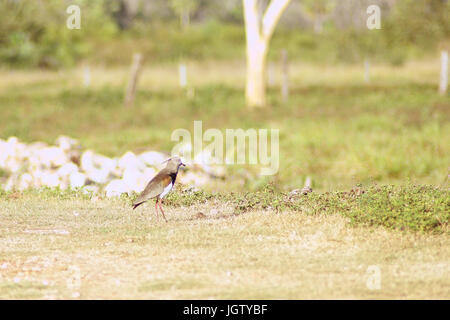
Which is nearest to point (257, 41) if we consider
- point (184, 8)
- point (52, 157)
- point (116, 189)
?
point (52, 157)

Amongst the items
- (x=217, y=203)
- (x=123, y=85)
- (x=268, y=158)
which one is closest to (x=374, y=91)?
(x=123, y=85)

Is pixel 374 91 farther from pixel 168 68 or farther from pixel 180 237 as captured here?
pixel 180 237

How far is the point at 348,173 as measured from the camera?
535 inches

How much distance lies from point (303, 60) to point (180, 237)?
2986 cm

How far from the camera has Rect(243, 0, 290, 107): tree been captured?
74.9ft

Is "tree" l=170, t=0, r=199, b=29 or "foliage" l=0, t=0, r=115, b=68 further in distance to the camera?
"tree" l=170, t=0, r=199, b=29

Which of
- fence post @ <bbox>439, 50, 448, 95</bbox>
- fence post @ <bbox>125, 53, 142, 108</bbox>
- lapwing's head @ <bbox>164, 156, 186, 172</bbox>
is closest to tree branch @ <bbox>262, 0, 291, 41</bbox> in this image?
fence post @ <bbox>125, 53, 142, 108</bbox>

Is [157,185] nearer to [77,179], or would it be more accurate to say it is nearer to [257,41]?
[77,179]

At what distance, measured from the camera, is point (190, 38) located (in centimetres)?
4003

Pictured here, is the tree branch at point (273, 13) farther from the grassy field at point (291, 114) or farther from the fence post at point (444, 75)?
the fence post at point (444, 75)

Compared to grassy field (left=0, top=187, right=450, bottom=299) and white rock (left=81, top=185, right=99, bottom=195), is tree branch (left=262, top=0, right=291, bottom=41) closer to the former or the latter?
white rock (left=81, top=185, right=99, bottom=195)

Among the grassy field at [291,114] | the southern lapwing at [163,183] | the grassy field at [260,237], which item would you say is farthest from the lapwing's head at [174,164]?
the grassy field at [291,114]

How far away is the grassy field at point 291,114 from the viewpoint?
13.9m

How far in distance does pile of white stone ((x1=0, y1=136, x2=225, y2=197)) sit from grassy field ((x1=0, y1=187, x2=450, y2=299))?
1187 mm
